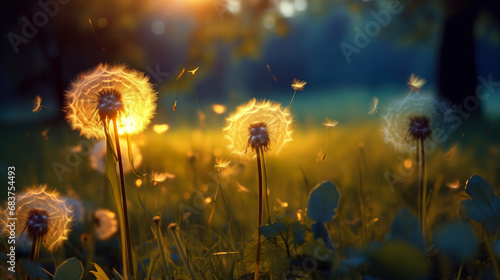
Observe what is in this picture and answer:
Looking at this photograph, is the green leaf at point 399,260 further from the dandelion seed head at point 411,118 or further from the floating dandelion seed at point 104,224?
the floating dandelion seed at point 104,224

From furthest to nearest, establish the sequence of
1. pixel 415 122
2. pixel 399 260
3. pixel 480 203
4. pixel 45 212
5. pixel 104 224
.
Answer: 1. pixel 104 224
2. pixel 415 122
3. pixel 45 212
4. pixel 480 203
5. pixel 399 260

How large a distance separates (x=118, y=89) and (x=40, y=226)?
1.62ft

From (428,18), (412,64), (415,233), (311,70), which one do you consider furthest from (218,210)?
(311,70)

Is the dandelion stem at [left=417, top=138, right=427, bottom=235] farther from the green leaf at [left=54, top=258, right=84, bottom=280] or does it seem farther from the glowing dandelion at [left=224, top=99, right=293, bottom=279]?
the green leaf at [left=54, top=258, right=84, bottom=280]

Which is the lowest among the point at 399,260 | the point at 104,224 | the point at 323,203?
the point at 399,260

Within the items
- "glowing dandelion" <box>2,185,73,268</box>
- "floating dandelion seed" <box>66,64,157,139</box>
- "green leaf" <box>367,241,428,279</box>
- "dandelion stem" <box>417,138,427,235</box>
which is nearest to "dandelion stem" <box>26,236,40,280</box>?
"glowing dandelion" <box>2,185,73,268</box>

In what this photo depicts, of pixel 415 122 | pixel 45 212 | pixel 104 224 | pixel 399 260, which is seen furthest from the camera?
pixel 104 224

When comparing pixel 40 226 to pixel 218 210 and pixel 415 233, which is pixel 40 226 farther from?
pixel 218 210

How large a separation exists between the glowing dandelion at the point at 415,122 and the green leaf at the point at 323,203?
15.9 inches

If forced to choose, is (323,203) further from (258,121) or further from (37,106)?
(37,106)

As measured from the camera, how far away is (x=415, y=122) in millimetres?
1643

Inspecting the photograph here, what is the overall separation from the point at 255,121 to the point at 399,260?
27.7 inches

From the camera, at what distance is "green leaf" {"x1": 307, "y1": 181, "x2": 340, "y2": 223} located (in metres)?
1.34

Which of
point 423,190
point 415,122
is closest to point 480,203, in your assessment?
point 423,190
